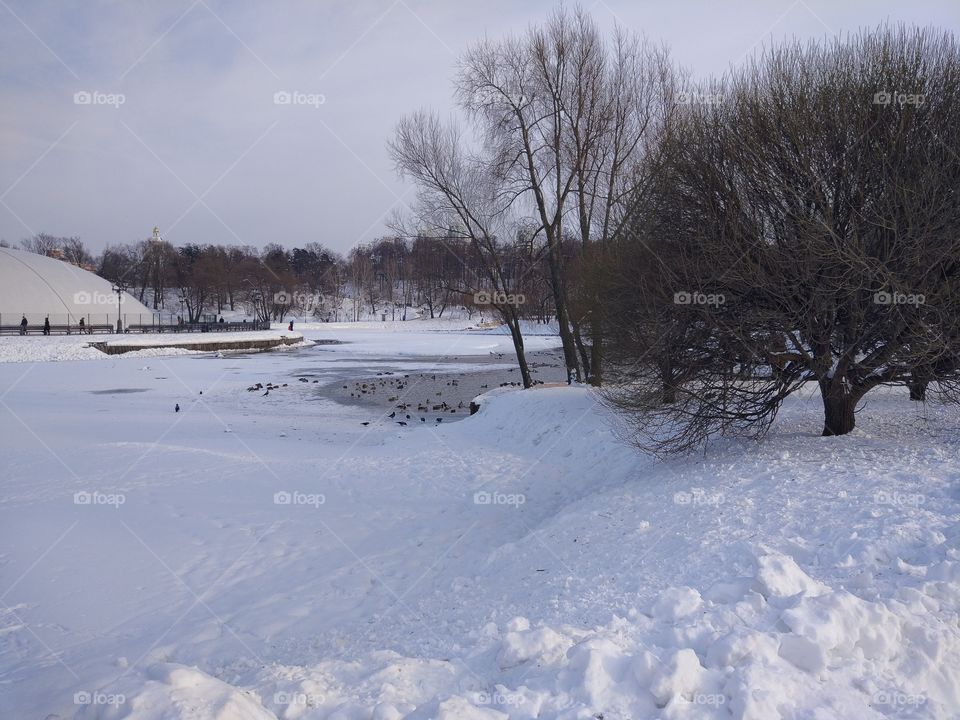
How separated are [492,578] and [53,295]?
70.6m

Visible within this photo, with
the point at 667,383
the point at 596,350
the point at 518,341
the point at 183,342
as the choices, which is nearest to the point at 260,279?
the point at 183,342

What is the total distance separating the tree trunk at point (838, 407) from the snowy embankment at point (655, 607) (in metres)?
0.23

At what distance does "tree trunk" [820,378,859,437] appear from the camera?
1045cm

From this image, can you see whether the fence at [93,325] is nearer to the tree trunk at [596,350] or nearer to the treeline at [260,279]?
the treeline at [260,279]

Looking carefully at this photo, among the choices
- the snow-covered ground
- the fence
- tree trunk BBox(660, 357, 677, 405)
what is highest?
tree trunk BBox(660, 357, 677, 405)

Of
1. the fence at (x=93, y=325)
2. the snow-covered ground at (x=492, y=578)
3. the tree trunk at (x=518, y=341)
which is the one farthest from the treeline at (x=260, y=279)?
the snow-covered ground at (x=492, y=578)

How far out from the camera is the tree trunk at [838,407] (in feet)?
34.3

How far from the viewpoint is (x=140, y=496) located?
11734mm

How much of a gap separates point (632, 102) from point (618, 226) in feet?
27.4

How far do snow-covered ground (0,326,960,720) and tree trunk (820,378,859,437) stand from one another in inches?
15.7

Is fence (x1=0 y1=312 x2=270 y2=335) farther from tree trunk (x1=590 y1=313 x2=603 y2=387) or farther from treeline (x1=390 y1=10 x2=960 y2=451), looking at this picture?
treeline (x1=390 y1=10 x2=960 y2=451)

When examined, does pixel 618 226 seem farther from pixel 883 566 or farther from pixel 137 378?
pixel 137 378

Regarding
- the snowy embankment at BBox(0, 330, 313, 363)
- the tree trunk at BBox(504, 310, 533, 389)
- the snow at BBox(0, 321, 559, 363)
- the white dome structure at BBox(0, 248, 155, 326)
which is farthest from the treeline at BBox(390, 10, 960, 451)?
the white dome structure at BBox(0, 248, 155, 326)

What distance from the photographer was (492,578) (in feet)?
26.8
